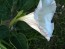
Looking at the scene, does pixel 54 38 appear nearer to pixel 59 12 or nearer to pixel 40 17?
pixel 59 12

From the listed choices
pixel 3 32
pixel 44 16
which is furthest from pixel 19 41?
pixel 44 16

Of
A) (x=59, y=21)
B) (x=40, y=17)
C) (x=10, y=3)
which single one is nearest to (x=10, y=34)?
(x=10, y=3)

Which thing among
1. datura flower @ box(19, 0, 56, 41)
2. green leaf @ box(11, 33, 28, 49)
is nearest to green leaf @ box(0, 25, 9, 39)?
green leaf @ box(11, 33, 28, 49)

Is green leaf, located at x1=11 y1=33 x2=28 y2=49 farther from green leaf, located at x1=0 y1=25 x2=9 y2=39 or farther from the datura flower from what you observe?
the datura flower

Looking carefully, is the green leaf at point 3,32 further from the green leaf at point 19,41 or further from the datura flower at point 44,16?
the datura flower at point 44,16

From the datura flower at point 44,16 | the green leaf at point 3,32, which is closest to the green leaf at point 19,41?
the green leaf at point 3,32

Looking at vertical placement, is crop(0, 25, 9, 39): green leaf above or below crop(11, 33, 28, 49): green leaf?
above

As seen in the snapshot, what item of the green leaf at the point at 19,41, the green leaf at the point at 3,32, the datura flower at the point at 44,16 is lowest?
the green leaf at the point at 19,41

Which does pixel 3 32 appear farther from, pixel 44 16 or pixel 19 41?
pixel 44 16
